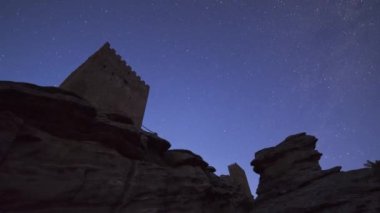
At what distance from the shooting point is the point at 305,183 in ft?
38.4

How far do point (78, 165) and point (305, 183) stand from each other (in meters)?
9.99

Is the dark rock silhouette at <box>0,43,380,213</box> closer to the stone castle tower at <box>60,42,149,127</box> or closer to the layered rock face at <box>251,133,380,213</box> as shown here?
the layered rock face at <box>251,133,380,213</box>

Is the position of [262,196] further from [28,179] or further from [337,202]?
[28,179]

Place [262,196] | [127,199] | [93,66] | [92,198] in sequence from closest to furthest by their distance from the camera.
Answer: [92,198] → [127,199] → [262,196] → [93,66]

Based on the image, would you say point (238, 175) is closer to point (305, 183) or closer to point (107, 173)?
point (305, 183)

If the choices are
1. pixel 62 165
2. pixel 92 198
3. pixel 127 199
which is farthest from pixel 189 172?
pixel 62 165

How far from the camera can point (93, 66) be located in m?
14.3

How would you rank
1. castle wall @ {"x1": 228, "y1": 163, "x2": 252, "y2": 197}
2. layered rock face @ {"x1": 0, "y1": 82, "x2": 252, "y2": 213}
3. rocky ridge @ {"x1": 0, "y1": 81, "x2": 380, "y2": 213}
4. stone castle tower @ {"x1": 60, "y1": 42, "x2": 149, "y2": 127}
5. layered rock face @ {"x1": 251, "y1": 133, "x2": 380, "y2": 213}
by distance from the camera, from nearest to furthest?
layered rock face @ {"x1": 0, "y1": 82, "x2": 252, "y2": 213} < rocky ridge @ {"x1": 0, "y1": 81, "x2": 380, "y2": 213} < layered rock face @ {"x1": 251, "y1": 133, "x2": 380, "y2": 213} < stone castle tower @ {"x1": 60, "y1": 42, "x2": 149, "y2": 127} < castle wall @ {"x1": 228, "y1": 163, "x2": 252, "y2": 197}

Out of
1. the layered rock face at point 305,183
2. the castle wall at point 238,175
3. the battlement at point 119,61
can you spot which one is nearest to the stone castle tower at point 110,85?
the battlement at point 119,61

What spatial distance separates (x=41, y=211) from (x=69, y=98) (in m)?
3.74

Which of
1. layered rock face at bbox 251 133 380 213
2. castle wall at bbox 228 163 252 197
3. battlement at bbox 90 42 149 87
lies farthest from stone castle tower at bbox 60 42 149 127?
castle wall at bbox 228 163 252 197

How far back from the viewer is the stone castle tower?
13.4 meters

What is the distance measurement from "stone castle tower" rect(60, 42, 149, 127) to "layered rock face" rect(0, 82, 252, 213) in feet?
9.24

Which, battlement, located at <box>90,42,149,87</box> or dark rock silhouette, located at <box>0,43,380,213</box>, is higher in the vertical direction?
battlement, located at <box>90,42,149,87</box>
